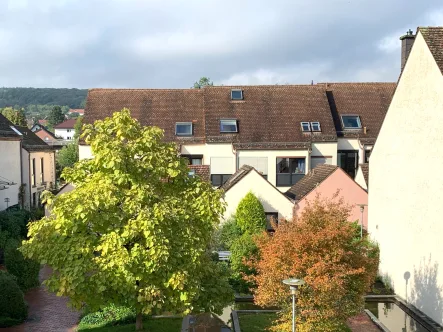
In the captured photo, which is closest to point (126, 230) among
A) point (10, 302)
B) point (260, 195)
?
point (10, 302)

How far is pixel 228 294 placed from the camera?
12562 millimetres

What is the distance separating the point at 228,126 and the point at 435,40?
57.1 feet

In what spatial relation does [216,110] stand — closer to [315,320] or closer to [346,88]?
[346,88]

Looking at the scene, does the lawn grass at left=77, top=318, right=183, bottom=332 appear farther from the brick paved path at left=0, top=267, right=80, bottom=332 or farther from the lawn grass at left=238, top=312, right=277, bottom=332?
the lawn grass at left=238, top=312, right=277, bottom=332

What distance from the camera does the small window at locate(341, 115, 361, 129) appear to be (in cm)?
3303

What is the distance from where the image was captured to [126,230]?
34.7 ft

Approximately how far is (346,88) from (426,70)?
19762 mm

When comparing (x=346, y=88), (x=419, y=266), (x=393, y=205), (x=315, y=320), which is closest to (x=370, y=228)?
(x=393, y=205)

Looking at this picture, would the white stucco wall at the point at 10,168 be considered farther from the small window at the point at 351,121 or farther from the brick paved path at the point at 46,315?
the small window at the point at 351,121

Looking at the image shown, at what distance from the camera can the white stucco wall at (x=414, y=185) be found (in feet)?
49.6

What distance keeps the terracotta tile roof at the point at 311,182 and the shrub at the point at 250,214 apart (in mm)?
2268

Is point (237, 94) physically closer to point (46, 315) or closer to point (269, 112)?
point (269, 112)

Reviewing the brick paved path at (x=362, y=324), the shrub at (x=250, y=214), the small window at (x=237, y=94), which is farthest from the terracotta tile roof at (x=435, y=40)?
the small window at (x=237, y=94)

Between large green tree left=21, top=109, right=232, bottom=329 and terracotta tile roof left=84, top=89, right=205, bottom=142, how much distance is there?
19.5m
